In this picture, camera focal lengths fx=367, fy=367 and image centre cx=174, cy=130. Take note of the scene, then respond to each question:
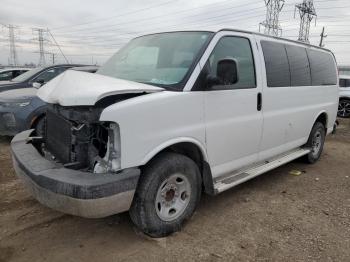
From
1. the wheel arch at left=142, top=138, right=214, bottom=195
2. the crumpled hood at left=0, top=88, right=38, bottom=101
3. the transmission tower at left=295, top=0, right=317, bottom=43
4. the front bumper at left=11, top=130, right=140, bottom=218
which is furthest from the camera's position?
the transmission tower at left=295, top=0, right=317, bottom=43

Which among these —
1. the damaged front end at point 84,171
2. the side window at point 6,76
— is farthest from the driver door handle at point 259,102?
the side window at point 6,76

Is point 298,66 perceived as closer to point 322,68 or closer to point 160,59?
point 322,68

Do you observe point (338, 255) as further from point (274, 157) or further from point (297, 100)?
point (297, 100)

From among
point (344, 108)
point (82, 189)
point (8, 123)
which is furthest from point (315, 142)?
point (344, 108)

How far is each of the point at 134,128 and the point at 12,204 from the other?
2.19 metres

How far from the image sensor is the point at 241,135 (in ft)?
14.2

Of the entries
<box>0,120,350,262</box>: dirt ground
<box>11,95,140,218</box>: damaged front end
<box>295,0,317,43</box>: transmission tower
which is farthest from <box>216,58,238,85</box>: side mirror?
<box>295,0,317,43</box>: transmission tower

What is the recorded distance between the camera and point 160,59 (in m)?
4.06

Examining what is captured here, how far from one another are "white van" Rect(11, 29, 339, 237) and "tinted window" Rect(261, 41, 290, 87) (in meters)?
0.02

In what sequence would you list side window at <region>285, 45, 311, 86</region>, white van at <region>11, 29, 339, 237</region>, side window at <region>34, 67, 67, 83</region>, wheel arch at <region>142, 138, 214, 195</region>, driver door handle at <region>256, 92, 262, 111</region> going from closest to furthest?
1. white van at <region>11, 29, 339, 237</region>
2. wheel arch at <region>142, 138, 214, 195</region>
3. driver door handle at <region>256, 92, 262, 111</region>
4. side window at <region>285, 45, 311, 86</region>
5. side window at <region>34, 67, 67, 83</region>

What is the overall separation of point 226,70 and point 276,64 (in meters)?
1.43

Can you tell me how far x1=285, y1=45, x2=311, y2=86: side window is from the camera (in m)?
5.37

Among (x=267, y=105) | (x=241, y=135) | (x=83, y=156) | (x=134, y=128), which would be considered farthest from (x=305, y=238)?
(x=83, y=156)

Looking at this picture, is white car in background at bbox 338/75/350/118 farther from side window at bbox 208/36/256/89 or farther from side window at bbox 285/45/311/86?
side window at bbox 208/36/256/89
